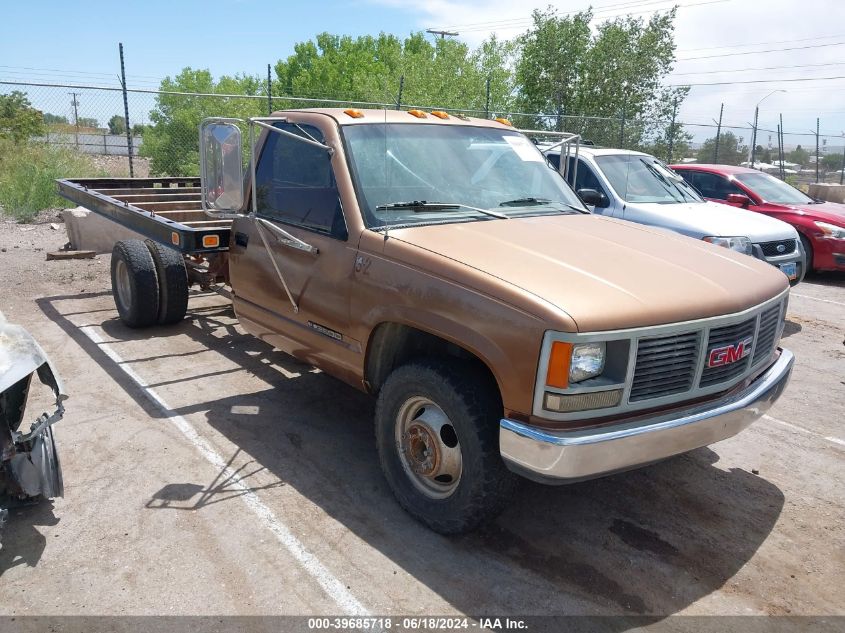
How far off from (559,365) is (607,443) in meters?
0.40

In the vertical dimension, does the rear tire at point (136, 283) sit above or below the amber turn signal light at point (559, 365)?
below

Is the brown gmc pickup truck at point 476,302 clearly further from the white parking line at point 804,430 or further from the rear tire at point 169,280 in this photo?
the rear tire at point 169,280

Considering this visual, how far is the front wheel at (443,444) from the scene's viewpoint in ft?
11.2

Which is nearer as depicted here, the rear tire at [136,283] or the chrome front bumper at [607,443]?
the chrome front bumper at [607,443]

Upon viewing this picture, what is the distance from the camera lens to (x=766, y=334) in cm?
395

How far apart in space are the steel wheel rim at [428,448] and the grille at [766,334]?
5.55 feet

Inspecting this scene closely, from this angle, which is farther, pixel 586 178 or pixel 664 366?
pixel 586 178

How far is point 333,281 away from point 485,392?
131 centimetres

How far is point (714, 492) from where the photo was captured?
14.4 feet

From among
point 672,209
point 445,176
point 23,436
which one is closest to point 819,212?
point 672,209

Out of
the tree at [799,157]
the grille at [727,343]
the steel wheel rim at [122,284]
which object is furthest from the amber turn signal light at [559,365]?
the tree at [799,157]

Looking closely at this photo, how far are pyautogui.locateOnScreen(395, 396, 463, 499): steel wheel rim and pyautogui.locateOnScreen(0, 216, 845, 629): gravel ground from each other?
27 centimetres

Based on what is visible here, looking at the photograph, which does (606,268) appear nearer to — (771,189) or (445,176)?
(445,176)

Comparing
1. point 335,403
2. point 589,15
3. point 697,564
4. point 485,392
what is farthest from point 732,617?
point 589,15
